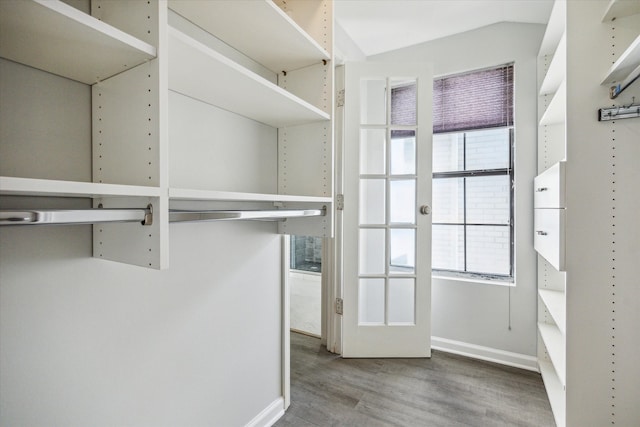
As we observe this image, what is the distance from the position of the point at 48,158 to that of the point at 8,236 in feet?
0.68

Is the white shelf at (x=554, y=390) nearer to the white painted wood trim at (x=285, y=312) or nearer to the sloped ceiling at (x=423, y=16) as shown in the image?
the white painted wood trim at (x=285, y=312)

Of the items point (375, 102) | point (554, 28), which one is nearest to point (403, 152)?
point (375, 102)

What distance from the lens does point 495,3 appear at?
2.08m

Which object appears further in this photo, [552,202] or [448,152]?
[448,152]

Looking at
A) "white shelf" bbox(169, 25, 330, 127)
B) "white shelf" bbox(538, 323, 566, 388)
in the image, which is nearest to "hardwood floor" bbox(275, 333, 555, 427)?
"white shelf" bbox(538, 323, 566, 388)

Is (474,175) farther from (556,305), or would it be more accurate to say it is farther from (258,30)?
(258,30)

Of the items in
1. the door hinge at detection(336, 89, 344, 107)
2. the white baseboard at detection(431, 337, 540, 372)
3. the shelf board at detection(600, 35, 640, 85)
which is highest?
the door hinge at detection(336, 89, 344, 107)

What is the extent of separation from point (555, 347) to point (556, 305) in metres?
0.23

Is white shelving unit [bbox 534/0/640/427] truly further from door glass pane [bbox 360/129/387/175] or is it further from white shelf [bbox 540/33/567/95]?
door glass pane [bbox 360/129/387/175]

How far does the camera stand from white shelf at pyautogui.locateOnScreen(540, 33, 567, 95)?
Result: 1439mm

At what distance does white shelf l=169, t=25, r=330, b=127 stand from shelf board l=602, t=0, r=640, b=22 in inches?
48.9

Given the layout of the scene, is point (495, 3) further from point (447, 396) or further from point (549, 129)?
point (447, 396)

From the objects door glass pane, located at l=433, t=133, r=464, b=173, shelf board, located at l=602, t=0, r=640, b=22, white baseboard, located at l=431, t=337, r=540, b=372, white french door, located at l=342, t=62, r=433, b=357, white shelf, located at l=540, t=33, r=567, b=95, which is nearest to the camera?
shelf board, located at l=602, t=0, r=640, b=22

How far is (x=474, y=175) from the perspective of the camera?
253 centimetres
